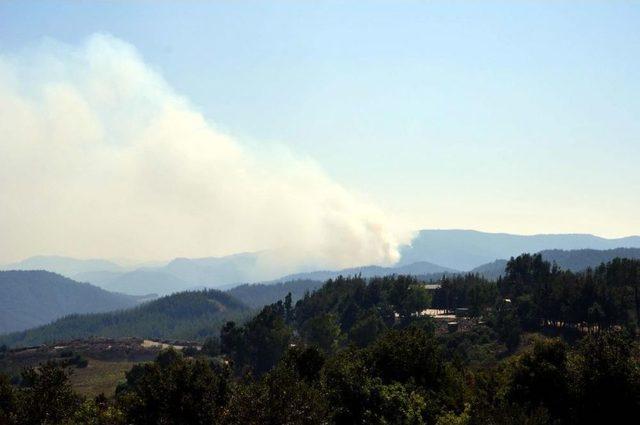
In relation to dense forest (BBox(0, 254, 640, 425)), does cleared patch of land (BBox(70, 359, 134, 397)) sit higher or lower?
lower

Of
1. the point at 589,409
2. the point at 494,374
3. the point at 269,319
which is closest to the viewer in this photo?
the point at 589,409

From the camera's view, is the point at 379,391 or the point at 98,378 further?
the point at 98,378

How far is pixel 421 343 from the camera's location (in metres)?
64.1

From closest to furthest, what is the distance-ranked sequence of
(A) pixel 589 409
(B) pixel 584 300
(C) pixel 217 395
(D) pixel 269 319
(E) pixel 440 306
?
(A) pixel 589 409, (C) pixel 217 395, (B) pixel 584 300, (D) pixel 269 319, (E) pixel 440 306

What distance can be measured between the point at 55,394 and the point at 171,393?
12082mm

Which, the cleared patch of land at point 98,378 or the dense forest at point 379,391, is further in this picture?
the cleared patch of land at point 98,378

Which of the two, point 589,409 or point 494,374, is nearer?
point 589,409

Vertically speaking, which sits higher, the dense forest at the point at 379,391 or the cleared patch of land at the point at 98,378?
the dense forest at the point at 379,391

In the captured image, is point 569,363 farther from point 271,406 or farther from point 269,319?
point 269,319

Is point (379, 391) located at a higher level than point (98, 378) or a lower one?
higher

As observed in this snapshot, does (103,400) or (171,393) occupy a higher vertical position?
(171,393)

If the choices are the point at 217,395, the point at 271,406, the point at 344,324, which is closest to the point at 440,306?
the point at 344,324

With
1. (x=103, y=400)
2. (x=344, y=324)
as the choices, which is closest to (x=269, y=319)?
(x=344, y=324)

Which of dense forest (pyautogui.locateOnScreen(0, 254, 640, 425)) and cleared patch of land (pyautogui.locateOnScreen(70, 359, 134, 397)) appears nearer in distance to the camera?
dense forest (pyautogui.locateOnScreen(0, 254, 640, 425))
